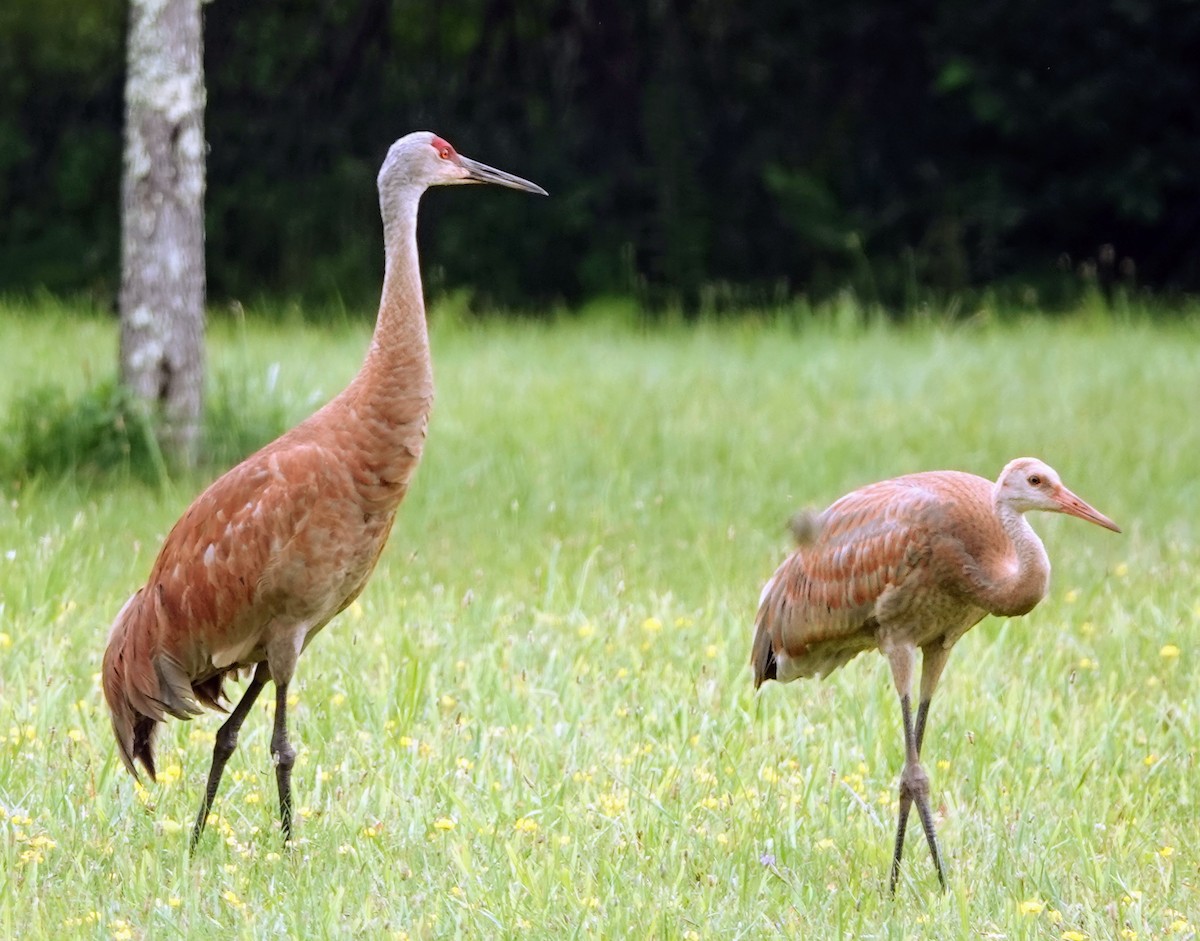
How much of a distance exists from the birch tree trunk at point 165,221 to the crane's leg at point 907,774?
424 centimetres

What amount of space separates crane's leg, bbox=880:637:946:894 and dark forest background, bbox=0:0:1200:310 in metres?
10.8

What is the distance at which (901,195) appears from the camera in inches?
618

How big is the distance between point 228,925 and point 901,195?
12.8m

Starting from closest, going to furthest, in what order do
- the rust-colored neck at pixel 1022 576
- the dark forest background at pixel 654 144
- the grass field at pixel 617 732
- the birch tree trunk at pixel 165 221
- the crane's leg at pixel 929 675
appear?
the grass field at pixel 617 732 → the rust-colored neck at pixel 1022 576 → the crane's leg at pixel 929 675 → the birch tree trunk at pixel 165 221 → the dark forest background at pixel 654 144

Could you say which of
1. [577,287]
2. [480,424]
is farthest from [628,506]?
[577,287]

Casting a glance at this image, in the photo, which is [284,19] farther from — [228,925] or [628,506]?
[228,925]

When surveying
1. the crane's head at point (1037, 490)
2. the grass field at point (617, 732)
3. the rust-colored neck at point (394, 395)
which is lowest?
the grass field at point (617, 732)

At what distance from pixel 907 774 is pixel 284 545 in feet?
5.27

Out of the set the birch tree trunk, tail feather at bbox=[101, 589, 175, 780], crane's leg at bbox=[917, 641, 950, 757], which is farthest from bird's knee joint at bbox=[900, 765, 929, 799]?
the birch tree trunk

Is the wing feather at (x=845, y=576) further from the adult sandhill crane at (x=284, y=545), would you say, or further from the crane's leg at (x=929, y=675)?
the adult sandhill crane at (x=284, y=545)

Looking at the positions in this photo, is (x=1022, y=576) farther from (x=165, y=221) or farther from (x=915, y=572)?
(x=165, y=221)

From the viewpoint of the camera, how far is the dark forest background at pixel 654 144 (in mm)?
15078

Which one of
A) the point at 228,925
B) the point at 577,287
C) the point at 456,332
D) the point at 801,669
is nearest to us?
the point at 228,925

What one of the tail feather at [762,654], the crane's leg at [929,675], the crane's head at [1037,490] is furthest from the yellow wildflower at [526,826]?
the crane's head at [1037,490]
